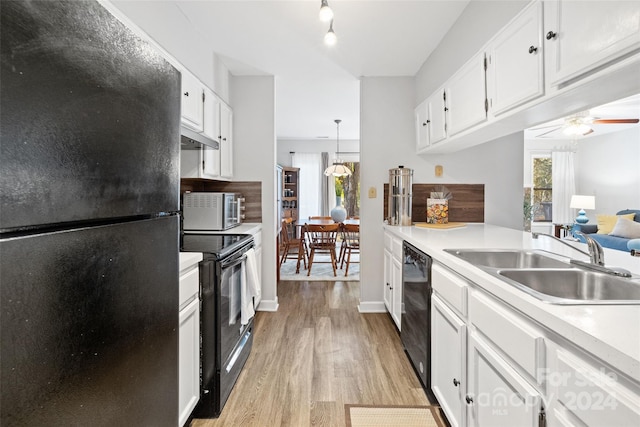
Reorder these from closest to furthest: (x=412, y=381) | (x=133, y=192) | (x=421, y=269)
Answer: (x=133, y=192), (x=421, y=269), (x=412, y=381)

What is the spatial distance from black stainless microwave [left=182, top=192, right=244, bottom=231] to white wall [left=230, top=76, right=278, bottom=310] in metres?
0.59

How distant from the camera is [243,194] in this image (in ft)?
10.9

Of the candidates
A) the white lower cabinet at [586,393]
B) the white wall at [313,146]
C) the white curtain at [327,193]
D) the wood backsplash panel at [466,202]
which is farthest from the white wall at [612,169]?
the white curtain at [327,193]

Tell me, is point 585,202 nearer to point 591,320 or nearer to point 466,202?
point 466,202

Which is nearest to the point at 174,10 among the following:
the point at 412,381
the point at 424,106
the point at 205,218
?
the point at 205,218

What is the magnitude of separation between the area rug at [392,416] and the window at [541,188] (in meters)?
4.80

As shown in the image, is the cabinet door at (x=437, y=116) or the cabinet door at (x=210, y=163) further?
the cabinet door at (x=210, y=163)

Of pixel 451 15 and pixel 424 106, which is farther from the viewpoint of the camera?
pixel 424 106

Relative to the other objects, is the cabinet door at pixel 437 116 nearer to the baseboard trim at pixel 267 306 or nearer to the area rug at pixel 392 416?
the area rug at pixel 392 416

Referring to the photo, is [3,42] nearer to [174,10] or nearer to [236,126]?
[174,10]

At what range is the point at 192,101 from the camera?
228 cm

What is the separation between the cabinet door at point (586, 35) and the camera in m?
0.94

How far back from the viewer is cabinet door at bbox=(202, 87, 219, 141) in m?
2.54

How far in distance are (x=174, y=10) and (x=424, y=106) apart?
2.14 meters
